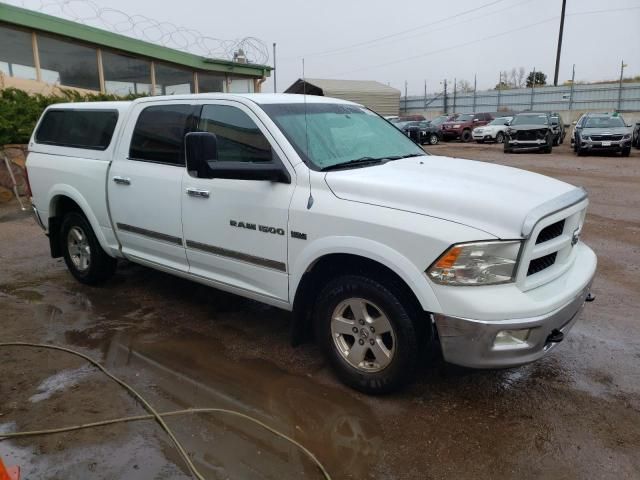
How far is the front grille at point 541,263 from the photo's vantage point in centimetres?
313

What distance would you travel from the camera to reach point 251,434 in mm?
3100

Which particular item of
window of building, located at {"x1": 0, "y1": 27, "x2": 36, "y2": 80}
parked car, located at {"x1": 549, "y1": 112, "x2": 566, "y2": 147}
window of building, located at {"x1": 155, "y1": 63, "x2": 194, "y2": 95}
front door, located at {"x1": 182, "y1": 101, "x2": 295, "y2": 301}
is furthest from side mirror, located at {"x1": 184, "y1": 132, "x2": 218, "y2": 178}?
parked car, located at {"x1": 549, "y1": 112, "x2": 566, "y2": 147}

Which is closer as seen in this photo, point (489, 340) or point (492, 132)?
point (489, 340)

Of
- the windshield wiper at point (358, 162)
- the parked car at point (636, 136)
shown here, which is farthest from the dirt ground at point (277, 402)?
the parked car at point (636, 136)

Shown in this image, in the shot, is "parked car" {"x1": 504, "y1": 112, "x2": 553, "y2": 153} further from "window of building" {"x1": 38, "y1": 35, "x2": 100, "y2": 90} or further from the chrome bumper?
the chrome bumper

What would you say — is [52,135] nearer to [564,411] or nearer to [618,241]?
[564,411]

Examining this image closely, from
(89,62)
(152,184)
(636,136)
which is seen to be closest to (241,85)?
(89,62)

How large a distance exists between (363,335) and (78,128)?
154 inches

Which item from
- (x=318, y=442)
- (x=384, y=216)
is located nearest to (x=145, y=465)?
(x=318, y=442)

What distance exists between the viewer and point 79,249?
5730 millimetres

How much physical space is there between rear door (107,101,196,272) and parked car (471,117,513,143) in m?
26.5

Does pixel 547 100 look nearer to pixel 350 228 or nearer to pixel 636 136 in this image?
pixel 636 136

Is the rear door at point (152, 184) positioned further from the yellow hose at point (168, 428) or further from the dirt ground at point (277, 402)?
the yellow hose at point (168, 428)

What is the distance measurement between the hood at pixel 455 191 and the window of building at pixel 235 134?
25.8 inches
